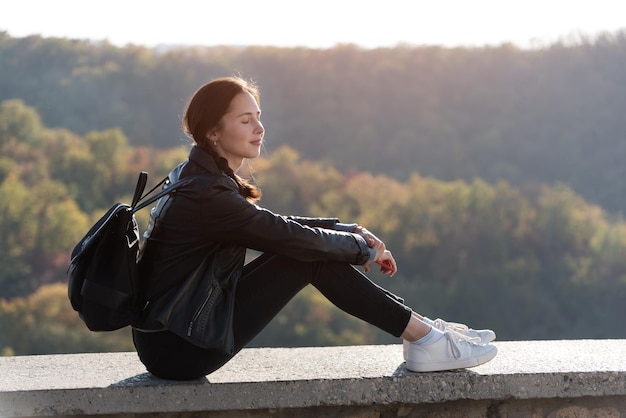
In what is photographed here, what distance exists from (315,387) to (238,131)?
747 mm

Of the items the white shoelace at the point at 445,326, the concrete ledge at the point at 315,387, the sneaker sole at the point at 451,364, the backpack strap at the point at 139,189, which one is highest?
the backpack strap at the point at 139,189

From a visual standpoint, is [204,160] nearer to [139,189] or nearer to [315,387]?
[139,189]

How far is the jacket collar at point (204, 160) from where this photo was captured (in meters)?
2.44

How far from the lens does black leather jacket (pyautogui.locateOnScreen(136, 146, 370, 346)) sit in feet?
7.78

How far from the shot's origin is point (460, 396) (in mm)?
2551

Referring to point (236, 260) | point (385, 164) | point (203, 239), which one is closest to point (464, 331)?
point (236, 260)

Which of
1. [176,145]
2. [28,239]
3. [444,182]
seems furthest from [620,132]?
[28,239]

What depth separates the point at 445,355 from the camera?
2566mm

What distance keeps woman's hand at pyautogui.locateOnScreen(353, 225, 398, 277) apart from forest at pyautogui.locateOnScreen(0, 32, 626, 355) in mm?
29510

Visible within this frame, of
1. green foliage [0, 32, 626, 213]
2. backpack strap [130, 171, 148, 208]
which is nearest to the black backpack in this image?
backpack strap [130, 171, 148, 208]

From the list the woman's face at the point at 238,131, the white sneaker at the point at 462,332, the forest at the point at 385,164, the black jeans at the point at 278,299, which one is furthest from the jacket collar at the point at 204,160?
the forest at the point at 385,164

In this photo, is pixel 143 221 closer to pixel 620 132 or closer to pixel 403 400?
Answer: pixel 620 132

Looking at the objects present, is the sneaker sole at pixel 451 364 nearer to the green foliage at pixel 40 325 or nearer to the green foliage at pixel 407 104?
the green foliage at pixel 40 325

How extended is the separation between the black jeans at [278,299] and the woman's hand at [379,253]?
0.37ft
